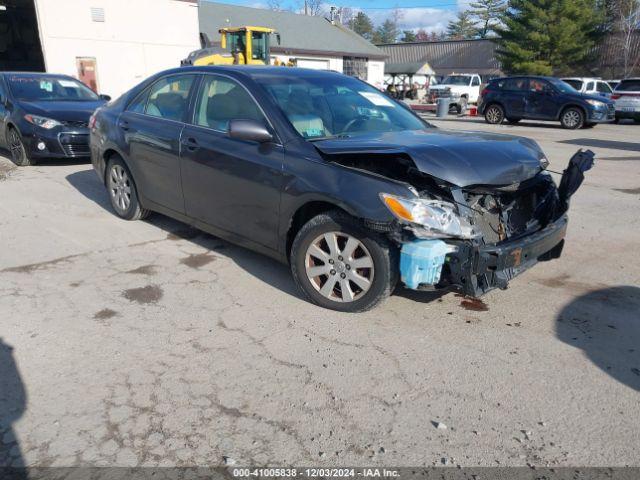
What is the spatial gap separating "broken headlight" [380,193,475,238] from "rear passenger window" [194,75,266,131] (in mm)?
1365

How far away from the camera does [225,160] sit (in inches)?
165

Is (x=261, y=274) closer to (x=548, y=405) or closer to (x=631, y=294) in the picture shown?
(x=548, y=405)

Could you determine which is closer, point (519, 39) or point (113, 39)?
point (113, 39)

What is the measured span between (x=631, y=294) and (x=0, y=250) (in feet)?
18.4

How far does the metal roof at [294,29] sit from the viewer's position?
117ft

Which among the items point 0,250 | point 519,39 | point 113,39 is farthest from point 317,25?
point 0,250

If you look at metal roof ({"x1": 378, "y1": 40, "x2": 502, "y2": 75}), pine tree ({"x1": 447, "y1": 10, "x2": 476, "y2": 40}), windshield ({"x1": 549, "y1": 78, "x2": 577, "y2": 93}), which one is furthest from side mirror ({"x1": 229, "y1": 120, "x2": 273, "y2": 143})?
pine tree ({"x1": 447, "y1": 10, "x2": 476, "y2": 40})

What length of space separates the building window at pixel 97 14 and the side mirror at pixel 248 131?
2073 centimetres

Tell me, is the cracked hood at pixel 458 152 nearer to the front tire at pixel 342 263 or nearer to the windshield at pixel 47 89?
the front tire at pixel 342 263

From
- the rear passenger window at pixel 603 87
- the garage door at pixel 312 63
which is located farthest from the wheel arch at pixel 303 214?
the garage door at pixel 312 63

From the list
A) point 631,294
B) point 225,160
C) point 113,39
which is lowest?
point 631,294

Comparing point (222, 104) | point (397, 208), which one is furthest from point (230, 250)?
point (397, 208)

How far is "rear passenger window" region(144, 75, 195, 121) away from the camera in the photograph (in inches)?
187

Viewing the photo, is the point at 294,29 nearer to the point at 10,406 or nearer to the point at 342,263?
the point at 342,263
